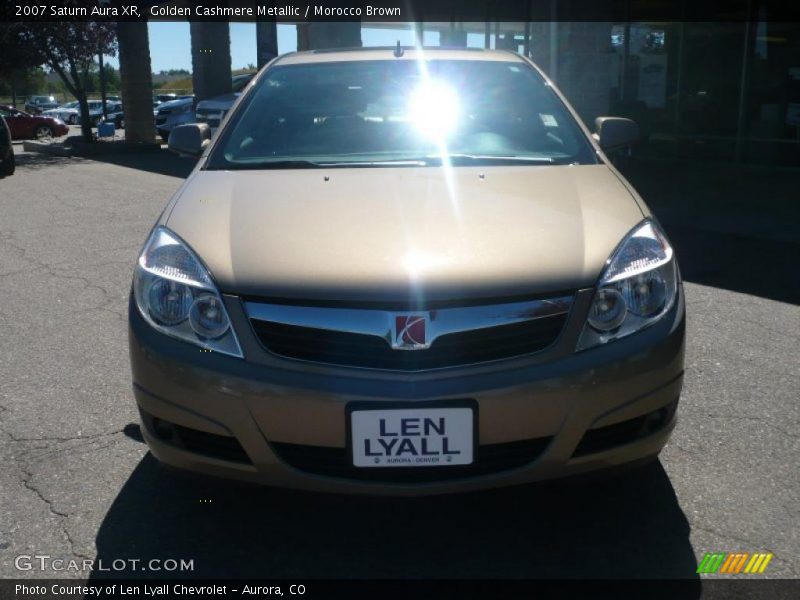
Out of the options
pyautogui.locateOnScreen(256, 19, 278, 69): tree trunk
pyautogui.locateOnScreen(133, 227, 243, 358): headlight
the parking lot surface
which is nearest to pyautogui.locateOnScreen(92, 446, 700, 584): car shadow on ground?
the parking lot surface

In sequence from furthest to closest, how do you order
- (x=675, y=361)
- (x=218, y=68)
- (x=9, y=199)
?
(x=218, y=68)
(x=9, y=199)
(x=675, y=361)

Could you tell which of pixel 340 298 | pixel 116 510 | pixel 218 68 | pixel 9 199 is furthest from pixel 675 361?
pixel 218 68

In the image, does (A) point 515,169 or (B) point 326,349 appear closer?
(B) point 326,349

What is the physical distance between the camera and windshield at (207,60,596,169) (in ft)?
11.8

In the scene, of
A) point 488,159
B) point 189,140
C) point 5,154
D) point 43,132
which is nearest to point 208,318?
point 488,159

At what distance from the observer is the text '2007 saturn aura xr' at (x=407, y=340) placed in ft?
8.01

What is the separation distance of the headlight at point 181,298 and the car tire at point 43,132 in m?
32.7

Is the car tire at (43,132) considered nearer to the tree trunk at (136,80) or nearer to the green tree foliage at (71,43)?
the green tree foliage at (71,43)

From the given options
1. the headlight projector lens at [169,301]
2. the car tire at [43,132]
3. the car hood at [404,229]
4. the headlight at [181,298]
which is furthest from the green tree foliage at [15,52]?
the headlight projector lens at [169,301]

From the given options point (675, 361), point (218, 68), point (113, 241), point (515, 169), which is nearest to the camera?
point (675, 361)

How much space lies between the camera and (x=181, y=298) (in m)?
2.65

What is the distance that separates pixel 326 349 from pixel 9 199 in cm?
1116

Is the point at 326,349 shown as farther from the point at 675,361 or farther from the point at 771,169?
the point at 771,169

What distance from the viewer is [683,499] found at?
3.02 m
